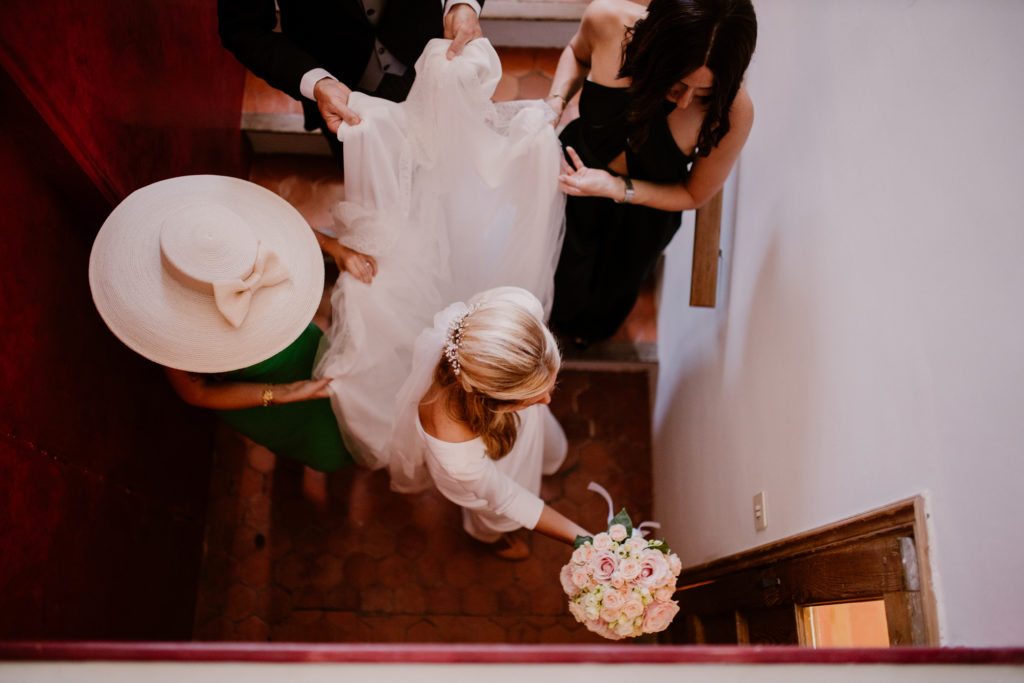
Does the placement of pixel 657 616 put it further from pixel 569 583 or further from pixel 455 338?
pixel 455 338

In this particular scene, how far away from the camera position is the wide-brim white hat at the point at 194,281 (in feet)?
5.77

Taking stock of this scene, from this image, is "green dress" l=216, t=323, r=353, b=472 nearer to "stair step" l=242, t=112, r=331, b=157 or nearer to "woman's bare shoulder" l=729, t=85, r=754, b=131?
"stair step" l=242, t=112, r=331, b=157

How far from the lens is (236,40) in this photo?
2.05 m

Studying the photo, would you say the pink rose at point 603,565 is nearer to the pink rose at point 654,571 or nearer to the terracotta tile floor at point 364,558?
the pink rose at point 654,571

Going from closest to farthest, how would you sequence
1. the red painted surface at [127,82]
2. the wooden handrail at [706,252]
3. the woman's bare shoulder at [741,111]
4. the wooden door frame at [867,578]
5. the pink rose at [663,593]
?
1. the wooden door frame at [867,578]
2. the red painted surface at [127,82]
3. the pink rose at [663,593]
4. the woman's bare shoulder at [741,111]
5. the wooden handrail at [706,252]

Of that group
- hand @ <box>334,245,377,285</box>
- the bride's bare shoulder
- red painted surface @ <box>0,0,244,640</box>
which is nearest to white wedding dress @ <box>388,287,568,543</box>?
the bride's bare shoulder

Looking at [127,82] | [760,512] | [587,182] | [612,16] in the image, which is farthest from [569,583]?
[127,82]

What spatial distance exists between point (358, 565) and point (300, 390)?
1153 millimetres

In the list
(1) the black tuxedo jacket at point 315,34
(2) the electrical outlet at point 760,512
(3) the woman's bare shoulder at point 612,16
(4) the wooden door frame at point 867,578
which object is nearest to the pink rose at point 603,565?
(4) the wooden door frame at point 867,578

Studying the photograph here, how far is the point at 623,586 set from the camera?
1692mm

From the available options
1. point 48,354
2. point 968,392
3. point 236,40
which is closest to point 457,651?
point 968,392

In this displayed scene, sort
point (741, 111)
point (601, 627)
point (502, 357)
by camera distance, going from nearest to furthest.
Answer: point (502, 357) < point (601, 627) < point (741, 111)

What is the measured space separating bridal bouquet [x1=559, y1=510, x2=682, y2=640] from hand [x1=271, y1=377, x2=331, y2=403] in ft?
3.14

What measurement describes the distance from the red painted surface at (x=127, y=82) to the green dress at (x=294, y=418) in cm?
64
